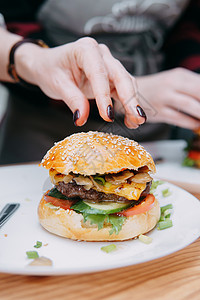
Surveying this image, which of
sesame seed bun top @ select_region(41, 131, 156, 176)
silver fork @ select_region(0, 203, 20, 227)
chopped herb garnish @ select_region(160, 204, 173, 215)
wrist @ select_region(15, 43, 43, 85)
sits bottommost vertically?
silver fork @ select_region(0, 203, 20, 227)

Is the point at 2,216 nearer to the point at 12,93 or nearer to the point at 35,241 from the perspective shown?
the point at 35,241

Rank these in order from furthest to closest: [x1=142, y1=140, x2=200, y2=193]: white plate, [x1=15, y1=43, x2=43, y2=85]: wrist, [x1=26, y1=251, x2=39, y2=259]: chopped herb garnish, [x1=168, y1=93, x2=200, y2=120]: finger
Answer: [x1=168, y1=93, x2=200, y2=120]: finger → [x1=142, y1=140, x2=200, y2=193]: white plate → [x1=15, y1=43, x2=43, y2=85]: wrist → [x1=26, y1=251, x2=39, y2=259]: chopped herb garnish

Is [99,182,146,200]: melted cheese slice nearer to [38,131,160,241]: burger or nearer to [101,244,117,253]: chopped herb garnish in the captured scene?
[38,131,160,241]: burger

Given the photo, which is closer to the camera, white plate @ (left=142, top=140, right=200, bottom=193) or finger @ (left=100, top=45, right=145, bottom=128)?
finger @ (left=100, top=45, right=145, bottom=128)

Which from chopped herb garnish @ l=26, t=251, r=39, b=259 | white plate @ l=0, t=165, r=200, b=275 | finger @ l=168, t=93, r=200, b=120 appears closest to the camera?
white plate @ l=0, t=165, r=200, b=275

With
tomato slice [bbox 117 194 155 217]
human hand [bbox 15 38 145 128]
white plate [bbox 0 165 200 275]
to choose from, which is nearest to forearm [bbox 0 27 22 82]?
human hand [bbox 15 38 145 128]

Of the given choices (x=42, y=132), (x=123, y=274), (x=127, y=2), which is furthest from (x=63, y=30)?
(x=123, y=274)

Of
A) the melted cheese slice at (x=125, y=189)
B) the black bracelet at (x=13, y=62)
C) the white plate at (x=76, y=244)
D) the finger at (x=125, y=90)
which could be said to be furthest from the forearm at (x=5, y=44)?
the melted cheese slice at (x=125, y=189)
